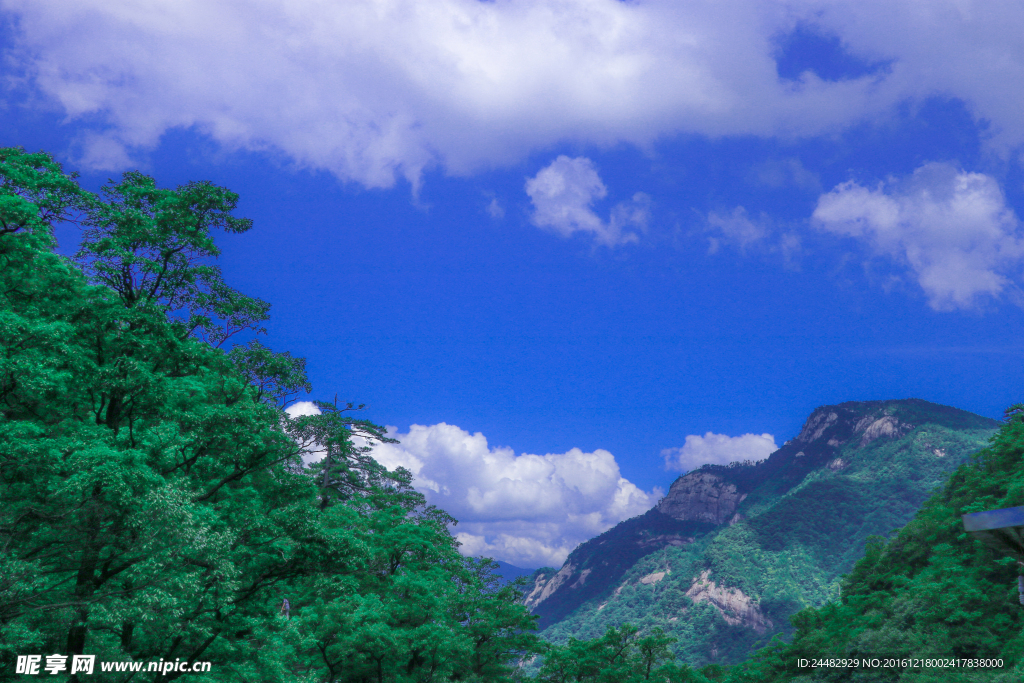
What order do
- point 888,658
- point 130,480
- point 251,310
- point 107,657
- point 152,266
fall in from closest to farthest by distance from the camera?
point 130,480, point 107,657, point 152,266, point 251,310, point 888,658

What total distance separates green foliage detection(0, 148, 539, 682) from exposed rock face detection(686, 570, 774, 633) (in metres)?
143

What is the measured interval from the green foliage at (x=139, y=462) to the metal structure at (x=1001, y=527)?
1441 cm

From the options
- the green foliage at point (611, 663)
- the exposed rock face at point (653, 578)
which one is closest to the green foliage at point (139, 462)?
the green foliage at point (611, 663)

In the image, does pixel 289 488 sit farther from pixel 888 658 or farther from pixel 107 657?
pixel 888 658

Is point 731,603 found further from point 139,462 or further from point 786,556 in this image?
point 139,462

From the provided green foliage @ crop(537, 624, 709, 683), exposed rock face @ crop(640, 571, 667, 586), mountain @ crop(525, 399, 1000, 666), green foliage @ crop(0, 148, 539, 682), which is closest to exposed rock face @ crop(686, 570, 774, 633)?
mountain @ crop(525, 399, 1000, 666)

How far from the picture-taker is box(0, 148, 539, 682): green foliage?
12398 millimetres

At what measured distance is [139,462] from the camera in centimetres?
1270

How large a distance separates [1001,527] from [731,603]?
525 ft

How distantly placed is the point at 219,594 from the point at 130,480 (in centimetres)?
445

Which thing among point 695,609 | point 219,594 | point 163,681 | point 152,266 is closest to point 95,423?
point 152,266

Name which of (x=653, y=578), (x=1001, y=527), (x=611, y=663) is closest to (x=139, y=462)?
(x=1001, y=527)

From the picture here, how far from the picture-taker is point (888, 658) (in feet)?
112

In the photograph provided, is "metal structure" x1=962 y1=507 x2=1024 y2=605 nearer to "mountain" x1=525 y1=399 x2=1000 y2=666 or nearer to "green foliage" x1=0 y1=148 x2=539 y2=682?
"green foliage" x1=0 y1=148 x2=539 y2=682
